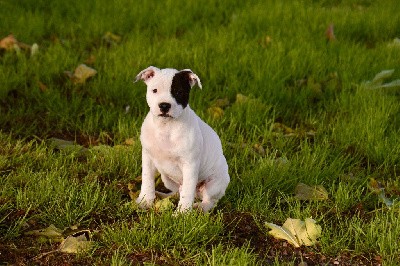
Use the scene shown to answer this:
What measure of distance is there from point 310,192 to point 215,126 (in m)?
1.07

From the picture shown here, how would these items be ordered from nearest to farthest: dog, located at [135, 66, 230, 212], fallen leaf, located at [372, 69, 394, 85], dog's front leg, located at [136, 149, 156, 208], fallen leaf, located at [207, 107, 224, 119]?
dog, located at [135, 66, 230, 212]
dog's front leg, located at [136, 149, 156, 208]
fallen leaf, located at [207, 107, 224, 119]
fallen leaf, located at [372, 69, 394, 85]

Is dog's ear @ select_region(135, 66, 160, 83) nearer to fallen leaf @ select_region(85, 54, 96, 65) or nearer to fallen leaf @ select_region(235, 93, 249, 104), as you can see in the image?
fallen leaf @ select_region(235, 93, 249, 104)

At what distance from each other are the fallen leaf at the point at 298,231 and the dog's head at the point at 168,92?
771mm

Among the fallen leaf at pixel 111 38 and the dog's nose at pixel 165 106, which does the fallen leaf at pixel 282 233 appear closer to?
the dog's nose at pixel 165 106

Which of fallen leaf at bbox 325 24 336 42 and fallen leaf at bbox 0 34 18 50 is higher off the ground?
fallen leaf at bbox 325 24 336 42

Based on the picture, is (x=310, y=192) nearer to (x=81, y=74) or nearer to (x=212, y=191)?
(x=212, y=191)

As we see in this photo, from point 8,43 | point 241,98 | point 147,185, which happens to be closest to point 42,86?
point 8,43

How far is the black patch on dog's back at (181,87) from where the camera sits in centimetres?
305

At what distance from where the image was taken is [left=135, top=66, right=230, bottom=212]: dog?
3047 millimetres

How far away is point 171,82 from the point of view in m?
3.04

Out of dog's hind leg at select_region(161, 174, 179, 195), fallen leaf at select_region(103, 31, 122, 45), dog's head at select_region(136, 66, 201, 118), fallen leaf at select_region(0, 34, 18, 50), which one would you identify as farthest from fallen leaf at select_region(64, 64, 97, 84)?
dog's head at select_region(136, 66, 201, 118)

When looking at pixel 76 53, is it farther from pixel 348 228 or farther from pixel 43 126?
pixel 348 228

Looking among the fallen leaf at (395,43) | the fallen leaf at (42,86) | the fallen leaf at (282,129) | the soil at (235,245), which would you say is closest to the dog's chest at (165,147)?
the soil at (235,245)

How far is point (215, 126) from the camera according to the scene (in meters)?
4.50
